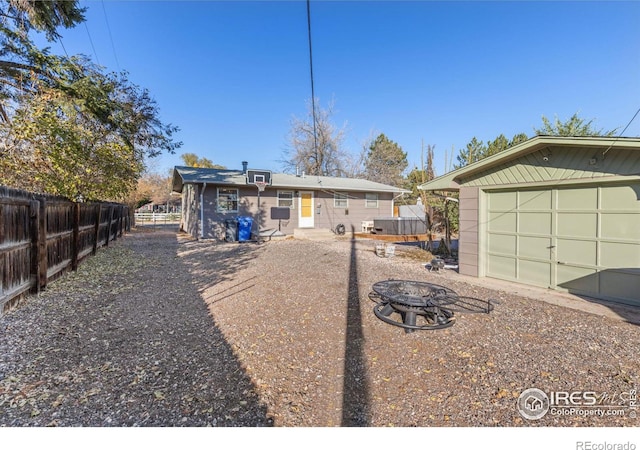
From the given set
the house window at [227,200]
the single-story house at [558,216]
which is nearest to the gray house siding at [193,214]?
the house window at [227,200]

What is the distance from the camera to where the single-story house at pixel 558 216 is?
4398 mm

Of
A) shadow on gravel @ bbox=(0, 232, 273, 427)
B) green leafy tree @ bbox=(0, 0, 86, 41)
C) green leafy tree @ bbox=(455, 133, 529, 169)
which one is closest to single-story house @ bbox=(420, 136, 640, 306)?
shadow on gravel @ bbox=(0, 232, 273, 427)

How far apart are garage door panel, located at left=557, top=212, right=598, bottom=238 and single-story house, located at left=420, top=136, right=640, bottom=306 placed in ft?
0.04

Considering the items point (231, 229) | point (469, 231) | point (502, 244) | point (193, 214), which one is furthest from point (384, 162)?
point (502, 244)

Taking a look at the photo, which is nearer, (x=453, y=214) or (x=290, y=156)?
(x=453, y=214)

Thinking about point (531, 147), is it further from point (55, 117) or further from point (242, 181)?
point (242, 181)

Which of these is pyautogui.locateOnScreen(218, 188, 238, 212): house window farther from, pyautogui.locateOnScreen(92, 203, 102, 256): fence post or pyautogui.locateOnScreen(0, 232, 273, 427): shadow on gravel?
pyautogui.locateOnScreen(0, 232, 273, 427): shadow on gravel

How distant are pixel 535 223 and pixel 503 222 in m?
0.59

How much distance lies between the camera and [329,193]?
15.7m

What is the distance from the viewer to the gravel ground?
2.09 m

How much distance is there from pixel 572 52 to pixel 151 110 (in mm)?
13024

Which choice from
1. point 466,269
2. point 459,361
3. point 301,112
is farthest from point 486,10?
point 301,112

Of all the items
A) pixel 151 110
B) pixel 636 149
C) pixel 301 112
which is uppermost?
pixel 301 112
